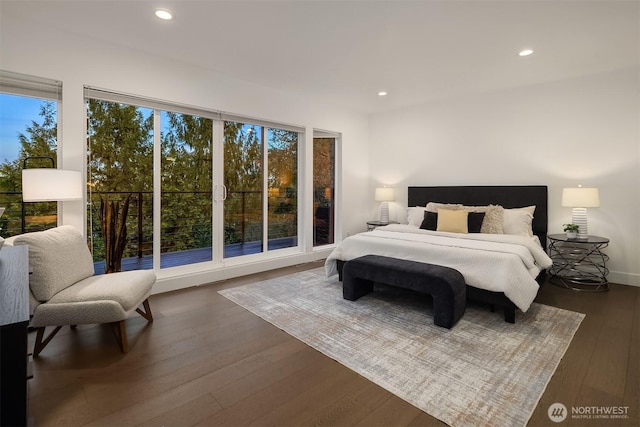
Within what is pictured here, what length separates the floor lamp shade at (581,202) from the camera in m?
3.54

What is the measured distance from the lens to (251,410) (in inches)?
64.9

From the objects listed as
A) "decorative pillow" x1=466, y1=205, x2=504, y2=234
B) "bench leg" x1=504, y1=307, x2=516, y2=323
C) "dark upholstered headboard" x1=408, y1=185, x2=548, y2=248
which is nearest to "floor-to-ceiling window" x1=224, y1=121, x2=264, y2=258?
"dark upholstered headboard" x1=408, y1=185, x2=548, y2=248

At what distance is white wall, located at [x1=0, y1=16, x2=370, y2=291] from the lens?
273cm

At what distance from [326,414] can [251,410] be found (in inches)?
15.9

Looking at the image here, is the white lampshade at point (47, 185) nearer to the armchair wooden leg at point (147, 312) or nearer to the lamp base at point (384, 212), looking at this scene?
the armchair wooden leg at point (147, 312)

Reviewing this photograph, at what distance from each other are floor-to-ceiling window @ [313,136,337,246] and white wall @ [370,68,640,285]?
148 cm

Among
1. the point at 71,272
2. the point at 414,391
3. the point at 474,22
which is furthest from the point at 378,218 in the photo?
the point at 71,272

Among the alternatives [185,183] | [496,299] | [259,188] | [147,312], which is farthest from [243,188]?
[496,299]

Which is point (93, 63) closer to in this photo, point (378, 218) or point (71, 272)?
Answer: point (71, 272)

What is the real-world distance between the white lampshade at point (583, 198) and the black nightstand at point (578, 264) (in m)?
0.40

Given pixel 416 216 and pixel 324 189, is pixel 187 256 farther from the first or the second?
pixel 416 216

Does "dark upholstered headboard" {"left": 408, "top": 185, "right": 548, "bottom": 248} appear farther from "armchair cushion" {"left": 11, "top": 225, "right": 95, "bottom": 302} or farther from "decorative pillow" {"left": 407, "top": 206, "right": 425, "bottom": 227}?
"armchair cushion" {"left": 11, "top": 225, "right": 95, "bottom": 302}

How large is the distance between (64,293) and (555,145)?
18.1ft

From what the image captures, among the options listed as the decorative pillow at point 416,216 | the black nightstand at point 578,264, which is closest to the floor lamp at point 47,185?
the decorative pillow at point 416,216
